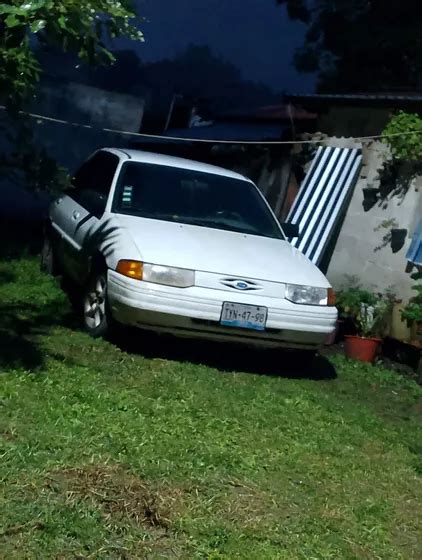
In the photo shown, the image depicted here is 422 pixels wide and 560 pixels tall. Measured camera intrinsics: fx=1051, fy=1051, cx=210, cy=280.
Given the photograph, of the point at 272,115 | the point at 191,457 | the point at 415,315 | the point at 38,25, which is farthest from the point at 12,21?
the point at 272,115

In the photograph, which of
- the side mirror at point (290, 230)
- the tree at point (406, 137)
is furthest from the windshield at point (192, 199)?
the tree at point (406, 137)

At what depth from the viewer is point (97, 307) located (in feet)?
27.4

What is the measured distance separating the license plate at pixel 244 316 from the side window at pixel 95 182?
5.57 ft

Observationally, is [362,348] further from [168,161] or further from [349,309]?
[168,161]

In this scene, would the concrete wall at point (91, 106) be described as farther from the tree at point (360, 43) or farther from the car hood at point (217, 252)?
the car hood at point (217, 252)

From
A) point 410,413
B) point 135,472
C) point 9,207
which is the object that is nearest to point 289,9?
point 9,207

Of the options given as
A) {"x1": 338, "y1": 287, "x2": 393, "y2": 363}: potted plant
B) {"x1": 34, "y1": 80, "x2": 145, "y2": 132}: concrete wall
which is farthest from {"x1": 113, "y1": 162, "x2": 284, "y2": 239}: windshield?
{"x1": 34, "y1": 80, "x2": 145, "y2": 132}: concrete wall

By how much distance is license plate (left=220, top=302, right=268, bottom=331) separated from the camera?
7656 millimetres

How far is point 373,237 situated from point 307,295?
124 inches

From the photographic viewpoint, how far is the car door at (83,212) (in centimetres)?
878

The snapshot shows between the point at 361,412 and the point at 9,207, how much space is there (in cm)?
836

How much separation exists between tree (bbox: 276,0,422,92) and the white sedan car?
804cm

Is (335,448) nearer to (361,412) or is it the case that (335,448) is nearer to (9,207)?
(361,412)

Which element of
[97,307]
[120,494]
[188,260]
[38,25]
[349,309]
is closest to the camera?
[120,494]
